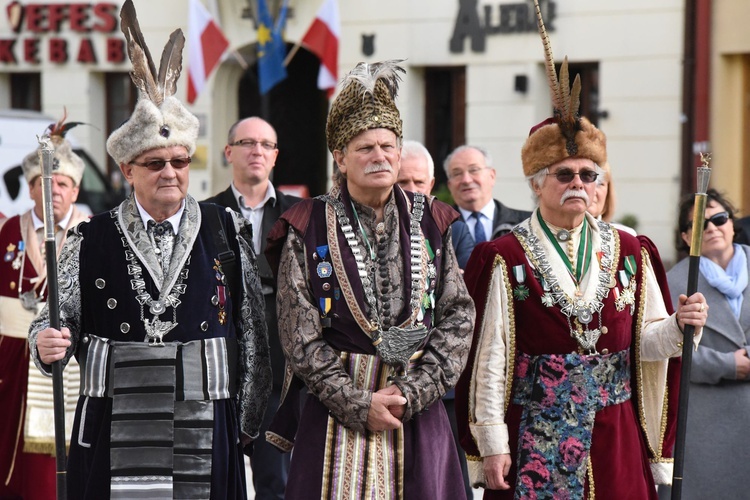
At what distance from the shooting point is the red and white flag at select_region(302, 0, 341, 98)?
15.9 meters

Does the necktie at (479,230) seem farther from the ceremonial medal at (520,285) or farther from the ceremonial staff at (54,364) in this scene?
the ceremonial staff at (54,364)

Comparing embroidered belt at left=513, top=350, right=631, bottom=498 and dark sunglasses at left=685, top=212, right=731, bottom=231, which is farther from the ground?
dark sunglasses at left=685, top=212, right=731, bottom=231

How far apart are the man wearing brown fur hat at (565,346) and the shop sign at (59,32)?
46.0 ft

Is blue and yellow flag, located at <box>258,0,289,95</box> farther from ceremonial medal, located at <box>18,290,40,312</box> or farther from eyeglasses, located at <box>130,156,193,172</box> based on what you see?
eyeglasses, located at <box>130,156,193,172</box>

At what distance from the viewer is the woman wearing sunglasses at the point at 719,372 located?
6.45 meters

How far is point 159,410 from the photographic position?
16.3 ft

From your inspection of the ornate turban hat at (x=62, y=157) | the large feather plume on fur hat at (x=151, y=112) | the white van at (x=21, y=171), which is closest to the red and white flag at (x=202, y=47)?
the white van at (x=21, y=171)

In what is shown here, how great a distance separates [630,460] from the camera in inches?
204

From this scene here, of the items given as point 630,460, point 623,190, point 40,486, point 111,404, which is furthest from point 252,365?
point 623,190

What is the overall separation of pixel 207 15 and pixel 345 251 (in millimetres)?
11800

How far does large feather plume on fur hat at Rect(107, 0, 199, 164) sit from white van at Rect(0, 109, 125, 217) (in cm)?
801

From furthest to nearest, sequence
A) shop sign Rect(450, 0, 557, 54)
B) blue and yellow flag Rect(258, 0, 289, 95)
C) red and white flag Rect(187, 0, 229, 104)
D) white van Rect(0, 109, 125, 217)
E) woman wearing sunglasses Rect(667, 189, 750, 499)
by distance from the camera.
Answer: blue and yellow flag Rect(258, 0, 289, 95) < red and white flag Rect(187, 0, 229, 104) < shop sign Rect(450, 0, 557, 54) < white van Rect(0, 109, 125, 217) < woman wearing sunglasses Rect(667, 189, 750, 499)

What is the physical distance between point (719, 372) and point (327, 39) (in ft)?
33.8

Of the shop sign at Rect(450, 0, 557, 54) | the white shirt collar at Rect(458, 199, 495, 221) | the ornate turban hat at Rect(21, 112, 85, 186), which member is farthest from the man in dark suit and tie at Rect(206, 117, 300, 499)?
the shop sign at Rect(450, 0, 557, 54)
